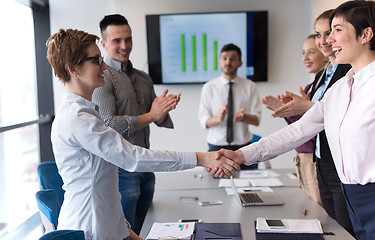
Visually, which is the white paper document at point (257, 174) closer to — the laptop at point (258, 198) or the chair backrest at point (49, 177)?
the laptop at point (258, 198)

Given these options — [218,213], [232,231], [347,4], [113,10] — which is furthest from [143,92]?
[113,10]

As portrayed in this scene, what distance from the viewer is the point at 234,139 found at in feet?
14.1

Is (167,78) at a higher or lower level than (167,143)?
higher

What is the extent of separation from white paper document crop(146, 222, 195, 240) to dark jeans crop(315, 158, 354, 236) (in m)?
0.86

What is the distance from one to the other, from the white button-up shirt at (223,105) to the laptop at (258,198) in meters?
1.53

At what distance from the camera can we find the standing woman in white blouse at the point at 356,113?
1.71 m

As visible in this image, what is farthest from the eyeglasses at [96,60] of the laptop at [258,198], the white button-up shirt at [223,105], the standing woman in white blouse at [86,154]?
the white button-up shirt at [223,105]

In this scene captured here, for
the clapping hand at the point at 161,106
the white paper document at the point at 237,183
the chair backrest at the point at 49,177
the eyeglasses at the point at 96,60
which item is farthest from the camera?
the white paper document at the point at 237,183

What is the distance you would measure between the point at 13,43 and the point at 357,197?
4.49 meters

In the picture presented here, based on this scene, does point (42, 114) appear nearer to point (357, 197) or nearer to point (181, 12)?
point (181, 12)

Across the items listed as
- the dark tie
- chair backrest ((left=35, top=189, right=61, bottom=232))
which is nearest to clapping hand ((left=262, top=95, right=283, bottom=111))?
the dark tie

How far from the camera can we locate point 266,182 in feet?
10.4

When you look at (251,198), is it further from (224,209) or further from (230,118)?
(230,118)

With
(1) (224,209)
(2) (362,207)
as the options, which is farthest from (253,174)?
(2) (362,207)
